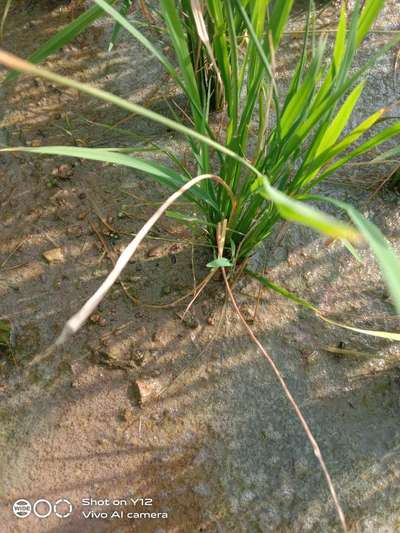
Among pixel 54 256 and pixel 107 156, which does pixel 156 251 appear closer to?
pixel 54 256

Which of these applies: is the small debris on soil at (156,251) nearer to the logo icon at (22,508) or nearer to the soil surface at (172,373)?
the soil surface at (172,373)

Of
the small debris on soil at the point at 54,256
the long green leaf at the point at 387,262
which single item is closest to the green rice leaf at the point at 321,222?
the long green leaf at the point at 387,262

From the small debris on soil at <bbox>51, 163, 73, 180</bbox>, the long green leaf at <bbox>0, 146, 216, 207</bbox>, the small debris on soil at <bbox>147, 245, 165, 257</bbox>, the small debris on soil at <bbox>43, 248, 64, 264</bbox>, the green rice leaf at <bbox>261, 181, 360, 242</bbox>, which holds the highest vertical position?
the green rice leaf at <bbox>261, 181, 360, 242</bbox>

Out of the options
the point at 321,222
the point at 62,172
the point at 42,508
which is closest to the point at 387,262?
the point at 321,222

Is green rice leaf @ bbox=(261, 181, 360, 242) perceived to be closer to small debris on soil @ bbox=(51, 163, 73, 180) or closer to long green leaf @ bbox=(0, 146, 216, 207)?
long green leaf @ bbox=(0, 146, 216, 207)

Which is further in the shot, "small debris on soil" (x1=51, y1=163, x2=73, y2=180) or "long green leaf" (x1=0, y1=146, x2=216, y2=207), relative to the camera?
"small debris on soil" (x1=51, y1=163, x2=73, y2=180)

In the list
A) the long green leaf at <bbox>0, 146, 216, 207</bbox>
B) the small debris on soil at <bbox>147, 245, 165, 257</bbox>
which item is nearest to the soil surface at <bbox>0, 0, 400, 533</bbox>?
the small debris on soil at <bbox>147, 245, 165, 257</bbox>
